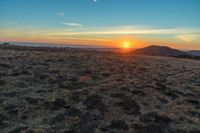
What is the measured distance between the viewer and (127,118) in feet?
48.7

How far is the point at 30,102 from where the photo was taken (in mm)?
16844

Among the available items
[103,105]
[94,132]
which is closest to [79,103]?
[103,105]

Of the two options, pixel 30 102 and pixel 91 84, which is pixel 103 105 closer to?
pixel 30 102

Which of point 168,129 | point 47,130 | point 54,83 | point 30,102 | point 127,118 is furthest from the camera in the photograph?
point 54,83

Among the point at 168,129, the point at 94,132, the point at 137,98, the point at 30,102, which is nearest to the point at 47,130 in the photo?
the point at 94,132

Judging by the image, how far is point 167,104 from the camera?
18.6m

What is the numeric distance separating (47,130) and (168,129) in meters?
6.73

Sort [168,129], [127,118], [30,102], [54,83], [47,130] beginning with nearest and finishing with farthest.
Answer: [47,130], [168,129], [127,118], [30,102], [54,83]

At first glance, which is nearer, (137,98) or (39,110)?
(39,110)

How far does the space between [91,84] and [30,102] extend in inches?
325

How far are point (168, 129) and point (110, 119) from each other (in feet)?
11.1

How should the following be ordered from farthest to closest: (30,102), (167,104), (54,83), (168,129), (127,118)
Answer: (54,83) → (167,104) → (30,102) → (127,118) → (168,129)

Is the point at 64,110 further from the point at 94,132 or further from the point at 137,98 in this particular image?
the point at 137,98

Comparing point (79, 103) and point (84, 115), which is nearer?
point (84, 115)
